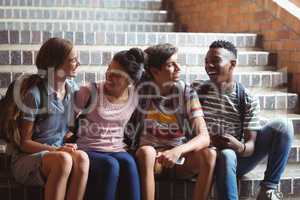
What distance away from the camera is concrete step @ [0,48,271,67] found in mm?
3463

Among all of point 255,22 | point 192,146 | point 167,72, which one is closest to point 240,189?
point 192,146

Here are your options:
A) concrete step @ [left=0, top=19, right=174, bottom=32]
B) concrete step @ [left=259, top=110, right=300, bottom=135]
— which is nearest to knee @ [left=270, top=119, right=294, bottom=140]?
concrete step @ [left=259, top=110, right=300, bottom=135]

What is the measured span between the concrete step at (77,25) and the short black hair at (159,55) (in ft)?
7.40

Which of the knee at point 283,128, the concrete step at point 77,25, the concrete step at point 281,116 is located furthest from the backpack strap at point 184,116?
the concrete step at point 77,25

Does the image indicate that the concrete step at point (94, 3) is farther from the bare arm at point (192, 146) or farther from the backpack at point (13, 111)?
the bare arm at point (192, 146)

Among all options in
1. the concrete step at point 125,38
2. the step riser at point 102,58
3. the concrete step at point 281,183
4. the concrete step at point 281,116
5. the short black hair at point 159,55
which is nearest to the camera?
the short black hair at point 159,55

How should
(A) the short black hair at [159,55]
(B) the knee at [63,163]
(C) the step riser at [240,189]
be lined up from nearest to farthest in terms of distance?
(B) the knee at [63,163]
(A) the short black hair at [159,55]
(C) the step riser at [240,189]

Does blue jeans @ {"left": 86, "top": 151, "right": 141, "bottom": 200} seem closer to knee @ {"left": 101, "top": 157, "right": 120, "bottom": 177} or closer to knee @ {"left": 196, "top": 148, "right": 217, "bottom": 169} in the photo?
knee @ {"left": 101, "top": 157, "right": 120, "bottom": 177}

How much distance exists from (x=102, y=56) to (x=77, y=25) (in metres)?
1.18

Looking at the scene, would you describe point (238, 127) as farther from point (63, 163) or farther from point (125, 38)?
point (125, 38)

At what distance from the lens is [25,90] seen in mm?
2379

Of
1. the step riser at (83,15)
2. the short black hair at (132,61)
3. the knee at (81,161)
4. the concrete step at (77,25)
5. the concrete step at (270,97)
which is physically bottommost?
the knee at (81,161)

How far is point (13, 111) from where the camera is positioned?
2.37 m

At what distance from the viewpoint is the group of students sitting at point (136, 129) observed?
7.54 feet
